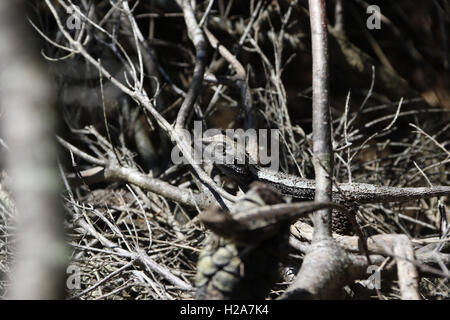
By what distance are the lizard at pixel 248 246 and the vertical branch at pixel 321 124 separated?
0.78 ft

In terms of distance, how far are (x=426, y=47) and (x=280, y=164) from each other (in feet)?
6.10

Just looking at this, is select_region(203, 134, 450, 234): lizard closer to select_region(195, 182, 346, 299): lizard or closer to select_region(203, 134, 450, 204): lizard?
select_region(203, 134, 450, 204): lizard

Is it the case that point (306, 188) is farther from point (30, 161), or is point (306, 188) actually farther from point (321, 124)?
point (30, 161)

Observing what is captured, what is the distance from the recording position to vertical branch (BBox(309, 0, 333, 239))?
3.97ft

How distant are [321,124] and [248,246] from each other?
577 millimetres

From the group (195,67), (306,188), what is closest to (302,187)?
(306,188)

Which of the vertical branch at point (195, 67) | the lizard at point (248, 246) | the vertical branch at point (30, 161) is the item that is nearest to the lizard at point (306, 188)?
the vertical branch at point (195, 67)

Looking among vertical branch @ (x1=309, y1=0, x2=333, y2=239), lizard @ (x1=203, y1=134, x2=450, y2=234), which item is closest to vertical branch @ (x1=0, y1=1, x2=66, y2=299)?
vertical branch @ (x1=309, y1=0, x2=333, y2=239)

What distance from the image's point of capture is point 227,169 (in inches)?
74.9

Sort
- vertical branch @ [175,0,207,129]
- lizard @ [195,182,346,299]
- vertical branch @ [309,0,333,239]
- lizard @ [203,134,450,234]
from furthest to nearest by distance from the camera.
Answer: vertical branch @ [175,0,207,129]
lizard @ [203,134,450,234]
vertical branch @ [309,0,333,239]
lizard @ [195,182,346,299]

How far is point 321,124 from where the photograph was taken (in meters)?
1.36

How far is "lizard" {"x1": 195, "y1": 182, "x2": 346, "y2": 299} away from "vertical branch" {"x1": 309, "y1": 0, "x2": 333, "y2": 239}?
24 centimetres
